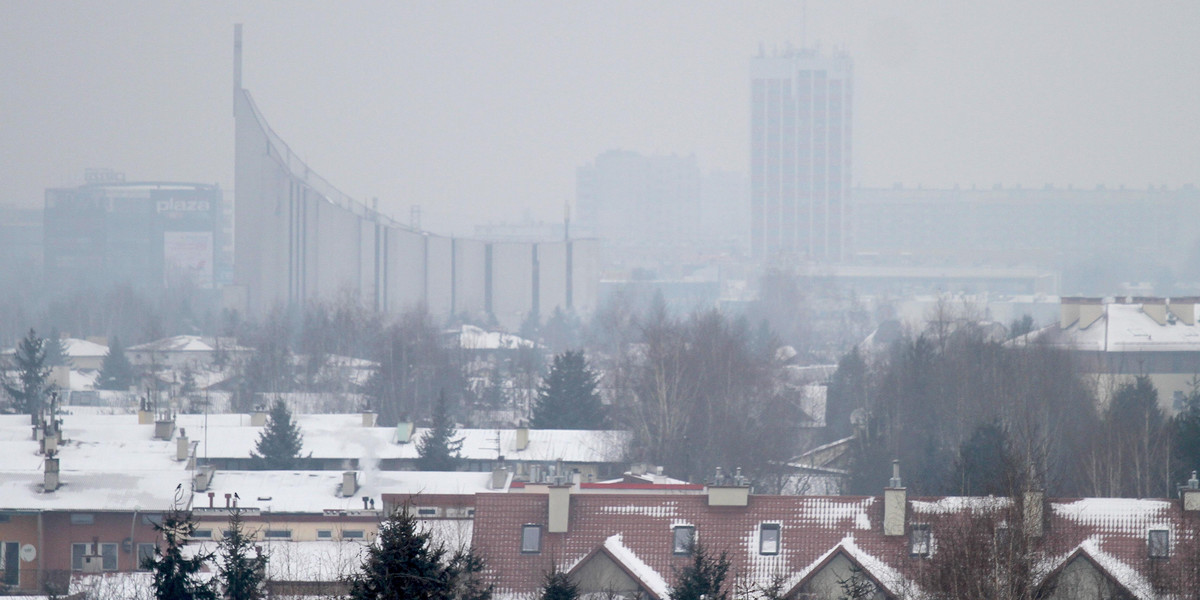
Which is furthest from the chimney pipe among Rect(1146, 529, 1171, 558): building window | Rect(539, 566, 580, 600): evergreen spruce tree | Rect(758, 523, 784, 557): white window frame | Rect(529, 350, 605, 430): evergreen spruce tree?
Rect(529, 350, 605, 430): evergreen spruce tree

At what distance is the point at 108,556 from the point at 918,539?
921 centimetres

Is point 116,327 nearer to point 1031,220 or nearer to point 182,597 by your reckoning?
point 182,597

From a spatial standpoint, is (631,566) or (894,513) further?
(894,513)

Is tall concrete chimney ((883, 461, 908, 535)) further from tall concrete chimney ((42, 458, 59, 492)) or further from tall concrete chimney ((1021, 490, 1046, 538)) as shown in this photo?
tall concrete chimney ((42, 458, 59, 492))

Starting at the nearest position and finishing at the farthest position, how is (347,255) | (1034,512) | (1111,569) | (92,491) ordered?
1. (1034,512)
2. (1111,569)
3. (92,491)
4. (347,255)

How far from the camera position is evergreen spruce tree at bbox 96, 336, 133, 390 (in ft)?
141

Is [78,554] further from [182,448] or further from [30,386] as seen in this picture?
[30,386]

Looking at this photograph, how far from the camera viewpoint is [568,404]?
31.2m

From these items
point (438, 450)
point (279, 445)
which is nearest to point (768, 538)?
point (438, 450)

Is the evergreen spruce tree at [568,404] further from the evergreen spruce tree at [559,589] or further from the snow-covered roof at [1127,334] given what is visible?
the evergreen spruce tree at [559,589]

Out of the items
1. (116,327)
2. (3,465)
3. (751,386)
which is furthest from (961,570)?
(116,327)

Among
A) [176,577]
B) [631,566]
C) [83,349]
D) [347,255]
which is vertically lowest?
[631,566]

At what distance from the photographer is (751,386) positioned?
32.8m

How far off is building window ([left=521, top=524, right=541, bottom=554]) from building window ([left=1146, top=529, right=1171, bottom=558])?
461 centimetres
